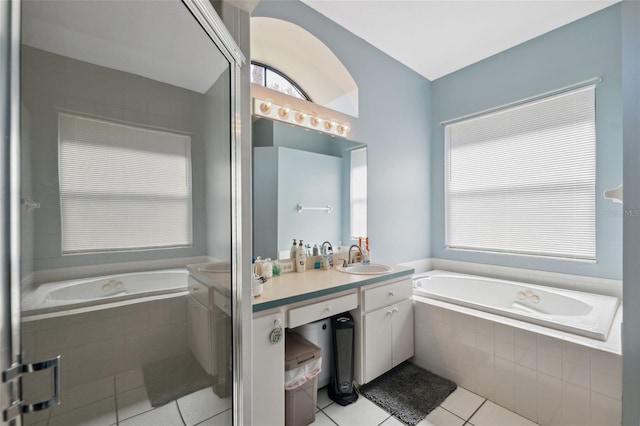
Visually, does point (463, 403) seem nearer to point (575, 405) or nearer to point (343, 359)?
point (575, 405)

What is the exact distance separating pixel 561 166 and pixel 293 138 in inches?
94.2

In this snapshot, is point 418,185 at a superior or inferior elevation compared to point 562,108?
inferior

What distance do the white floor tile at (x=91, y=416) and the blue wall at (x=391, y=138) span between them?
215 cm

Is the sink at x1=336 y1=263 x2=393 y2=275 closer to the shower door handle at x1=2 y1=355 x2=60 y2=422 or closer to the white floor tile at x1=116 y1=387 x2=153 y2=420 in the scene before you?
the white floor tile at x1=116 y1=387 x2=153 y2=420

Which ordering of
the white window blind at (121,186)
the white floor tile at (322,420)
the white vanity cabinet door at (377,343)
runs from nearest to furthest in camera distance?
the white window blind at (121,186) → the white floor tile at (322,420) → the white vanity cabinet door at (377,343)

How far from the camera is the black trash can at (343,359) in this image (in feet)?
5.83

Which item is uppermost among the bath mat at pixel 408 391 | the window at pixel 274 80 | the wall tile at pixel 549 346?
the window at pixel 274 80

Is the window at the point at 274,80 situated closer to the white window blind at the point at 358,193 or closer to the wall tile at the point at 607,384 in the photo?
the white window blind at the point at 358,193

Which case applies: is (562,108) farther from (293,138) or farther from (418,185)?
(293,138)

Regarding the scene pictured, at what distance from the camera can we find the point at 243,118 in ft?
3.92

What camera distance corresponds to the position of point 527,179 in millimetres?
2557

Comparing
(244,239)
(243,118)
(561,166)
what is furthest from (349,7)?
(561,166)

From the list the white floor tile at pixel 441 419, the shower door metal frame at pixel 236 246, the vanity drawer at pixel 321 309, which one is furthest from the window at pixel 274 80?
the white floor tile at pixel 441 419

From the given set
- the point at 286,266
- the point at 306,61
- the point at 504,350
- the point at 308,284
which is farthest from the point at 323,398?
the point at 306,61
